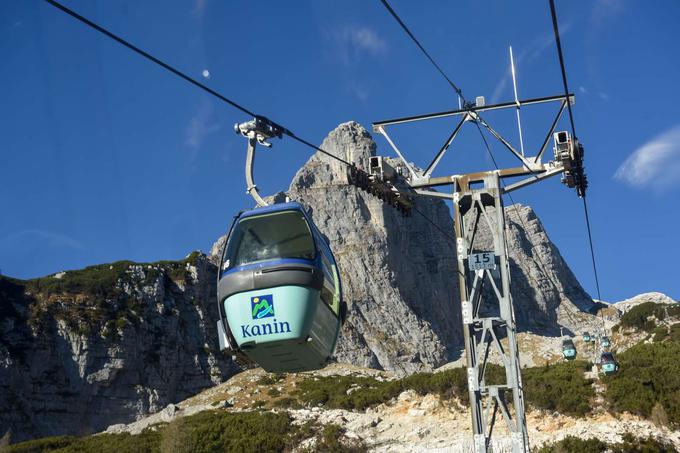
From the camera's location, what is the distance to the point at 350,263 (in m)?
108

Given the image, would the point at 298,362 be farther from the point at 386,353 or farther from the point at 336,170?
the point at 336,170

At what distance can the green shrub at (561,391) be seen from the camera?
34094 millimetres

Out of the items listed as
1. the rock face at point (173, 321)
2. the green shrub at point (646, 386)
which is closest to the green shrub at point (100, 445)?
the rock face at point (173, 321)

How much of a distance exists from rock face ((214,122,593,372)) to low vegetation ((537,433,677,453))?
5622 centimetres

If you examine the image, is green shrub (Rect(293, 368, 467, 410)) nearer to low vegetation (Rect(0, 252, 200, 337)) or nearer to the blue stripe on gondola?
the blue stripe on gondola

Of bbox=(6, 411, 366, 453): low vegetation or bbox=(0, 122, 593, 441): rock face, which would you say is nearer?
bbox=(6, 411, 366, 453): low vegetation

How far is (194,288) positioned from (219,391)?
49.3ft

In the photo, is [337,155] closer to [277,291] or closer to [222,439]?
[222,439]

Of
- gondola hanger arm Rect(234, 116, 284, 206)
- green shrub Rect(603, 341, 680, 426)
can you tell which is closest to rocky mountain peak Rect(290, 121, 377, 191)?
green shrub Rect(603, 341, 680, 426)

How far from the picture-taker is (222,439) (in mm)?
38656

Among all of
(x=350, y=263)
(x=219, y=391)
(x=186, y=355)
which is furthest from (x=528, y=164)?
(x=350, y=263)

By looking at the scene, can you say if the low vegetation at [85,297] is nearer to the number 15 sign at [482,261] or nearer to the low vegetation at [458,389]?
the low vegetation at [458,389]

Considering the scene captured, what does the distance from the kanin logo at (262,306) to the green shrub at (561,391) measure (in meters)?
24.7

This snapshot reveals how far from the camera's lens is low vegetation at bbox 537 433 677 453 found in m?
29.7
